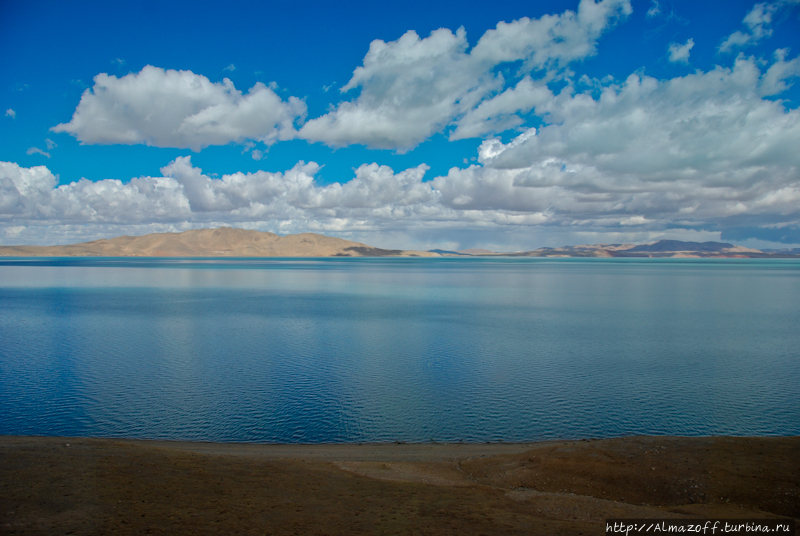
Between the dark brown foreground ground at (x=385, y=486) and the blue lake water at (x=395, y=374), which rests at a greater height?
the dark brown foreground ground at (x=385, y=486)

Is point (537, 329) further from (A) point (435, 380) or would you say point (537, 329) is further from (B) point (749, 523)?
(B) point (749, 523)

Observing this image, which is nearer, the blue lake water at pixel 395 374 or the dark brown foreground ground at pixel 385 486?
the dark brown foreground ground at pixel 385 486

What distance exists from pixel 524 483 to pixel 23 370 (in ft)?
96.5

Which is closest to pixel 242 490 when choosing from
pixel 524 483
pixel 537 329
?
pixel 524 483

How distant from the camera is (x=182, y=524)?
9.57 meters

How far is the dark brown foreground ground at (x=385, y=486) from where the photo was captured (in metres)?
9.87

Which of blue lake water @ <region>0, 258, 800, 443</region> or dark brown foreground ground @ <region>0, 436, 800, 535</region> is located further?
blue lake water @ <region>0, 258, 800, 443</region>

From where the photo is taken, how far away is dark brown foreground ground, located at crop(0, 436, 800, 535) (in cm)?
987

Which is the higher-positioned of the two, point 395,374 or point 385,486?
point 385,486

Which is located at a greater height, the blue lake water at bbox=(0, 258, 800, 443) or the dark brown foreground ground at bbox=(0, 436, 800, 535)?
the dark brown foreground ground at bbox=(0, 436, 800, 535)

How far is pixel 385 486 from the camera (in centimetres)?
1256

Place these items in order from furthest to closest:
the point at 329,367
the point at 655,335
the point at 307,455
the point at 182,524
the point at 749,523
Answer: the point at 655,335, the point at 329,367, the point at 307,455, the point at 749,523, the point at 182,524

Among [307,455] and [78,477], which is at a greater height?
[78,477]

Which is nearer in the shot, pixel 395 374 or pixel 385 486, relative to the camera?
pixel 385 486
